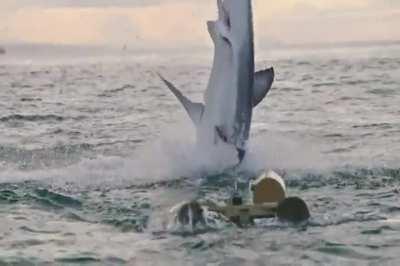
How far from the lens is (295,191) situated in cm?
1479

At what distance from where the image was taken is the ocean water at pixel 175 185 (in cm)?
1088

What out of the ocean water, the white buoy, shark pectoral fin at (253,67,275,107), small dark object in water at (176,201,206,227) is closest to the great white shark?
shark pectoral fin at (253,67,275,107)

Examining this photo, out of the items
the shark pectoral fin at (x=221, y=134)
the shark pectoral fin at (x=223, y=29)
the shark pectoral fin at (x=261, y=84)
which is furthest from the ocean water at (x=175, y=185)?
the shark pectoral fin at (x=223, y=29)

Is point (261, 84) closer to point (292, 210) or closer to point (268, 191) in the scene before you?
point (268, 191)

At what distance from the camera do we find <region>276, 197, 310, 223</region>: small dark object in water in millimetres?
11906

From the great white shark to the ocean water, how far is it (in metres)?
0.58

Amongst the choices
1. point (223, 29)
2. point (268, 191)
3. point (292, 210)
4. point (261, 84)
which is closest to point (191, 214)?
point (292, 210)

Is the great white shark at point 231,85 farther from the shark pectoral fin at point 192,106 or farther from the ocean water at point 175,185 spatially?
the ocean water at point 175,185

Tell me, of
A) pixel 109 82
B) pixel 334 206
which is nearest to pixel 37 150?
pixel 334 206

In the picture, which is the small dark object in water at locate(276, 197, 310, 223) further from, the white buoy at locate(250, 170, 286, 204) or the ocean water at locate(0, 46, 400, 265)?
the white buoy at locate(250, 170, 286, 204)

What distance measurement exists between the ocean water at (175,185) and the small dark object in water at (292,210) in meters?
0.15

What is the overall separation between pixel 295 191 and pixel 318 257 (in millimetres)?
4237

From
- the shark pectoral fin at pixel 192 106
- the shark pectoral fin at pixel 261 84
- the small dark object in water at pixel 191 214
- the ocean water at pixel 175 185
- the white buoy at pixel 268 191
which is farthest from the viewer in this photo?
the shark pectoral fin at pixel 192 106

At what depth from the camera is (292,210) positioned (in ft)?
39.3
